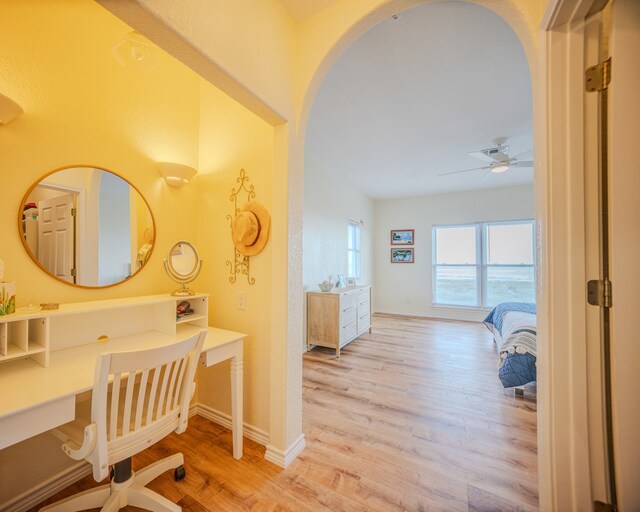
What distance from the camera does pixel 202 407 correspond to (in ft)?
7.00

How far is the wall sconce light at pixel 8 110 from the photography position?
1.14 metres

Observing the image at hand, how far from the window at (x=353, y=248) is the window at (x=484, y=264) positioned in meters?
1.80

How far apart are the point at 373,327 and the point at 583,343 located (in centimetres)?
433

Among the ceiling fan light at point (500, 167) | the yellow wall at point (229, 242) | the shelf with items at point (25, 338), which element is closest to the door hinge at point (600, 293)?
the yellow wall at point (229, 242)

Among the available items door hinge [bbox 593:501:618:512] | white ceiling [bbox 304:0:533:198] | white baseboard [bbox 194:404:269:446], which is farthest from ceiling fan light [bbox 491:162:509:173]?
white baseboard [bbox 194:404:269:446]

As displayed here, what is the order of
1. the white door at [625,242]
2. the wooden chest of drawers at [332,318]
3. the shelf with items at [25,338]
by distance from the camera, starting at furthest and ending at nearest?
the wooden chest of drawers at [332,318] → the shelf with items at [25,338] → the white door at [625,242]

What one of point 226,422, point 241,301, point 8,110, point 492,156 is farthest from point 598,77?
point 226,422

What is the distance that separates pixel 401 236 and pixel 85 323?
586 centimetres

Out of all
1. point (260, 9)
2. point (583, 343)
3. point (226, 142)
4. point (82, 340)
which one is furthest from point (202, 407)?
point (260, 9)

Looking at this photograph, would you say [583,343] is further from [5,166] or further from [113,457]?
[5,166]

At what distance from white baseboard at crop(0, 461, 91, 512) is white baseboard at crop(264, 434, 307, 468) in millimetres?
1046

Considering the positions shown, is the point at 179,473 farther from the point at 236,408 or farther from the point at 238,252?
the point at 238,252

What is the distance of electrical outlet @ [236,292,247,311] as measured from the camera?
191cm

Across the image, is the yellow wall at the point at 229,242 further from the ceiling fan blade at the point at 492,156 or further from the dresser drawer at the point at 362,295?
the ceiling fan blade at the point at 492,156
